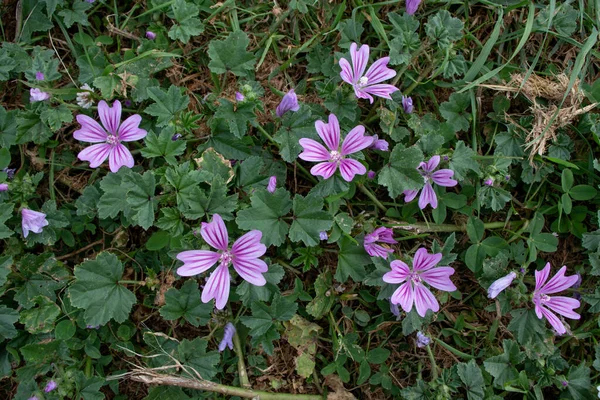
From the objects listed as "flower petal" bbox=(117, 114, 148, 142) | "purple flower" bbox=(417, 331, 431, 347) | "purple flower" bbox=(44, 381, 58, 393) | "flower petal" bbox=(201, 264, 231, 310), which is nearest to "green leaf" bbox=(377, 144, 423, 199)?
"purple flower" bbox=(417, 331, 431, 347)

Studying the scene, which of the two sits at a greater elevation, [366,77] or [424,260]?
[366,77]

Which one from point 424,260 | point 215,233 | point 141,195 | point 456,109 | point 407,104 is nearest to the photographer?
point 215,233

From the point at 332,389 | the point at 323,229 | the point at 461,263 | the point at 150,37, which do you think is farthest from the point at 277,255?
the point at 150,37

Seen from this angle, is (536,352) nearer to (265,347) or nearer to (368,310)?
(368,310)

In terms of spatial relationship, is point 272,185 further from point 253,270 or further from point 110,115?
point 110,115

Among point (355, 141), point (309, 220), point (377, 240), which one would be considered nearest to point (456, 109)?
point (355, 141)

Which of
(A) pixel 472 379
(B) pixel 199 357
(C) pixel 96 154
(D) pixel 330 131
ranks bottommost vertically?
(A) pixel 472 379

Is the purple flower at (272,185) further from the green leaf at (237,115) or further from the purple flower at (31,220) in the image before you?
the purple flower at (31,220)

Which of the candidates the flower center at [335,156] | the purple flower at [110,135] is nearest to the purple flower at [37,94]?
the purple flower at [110,135]
